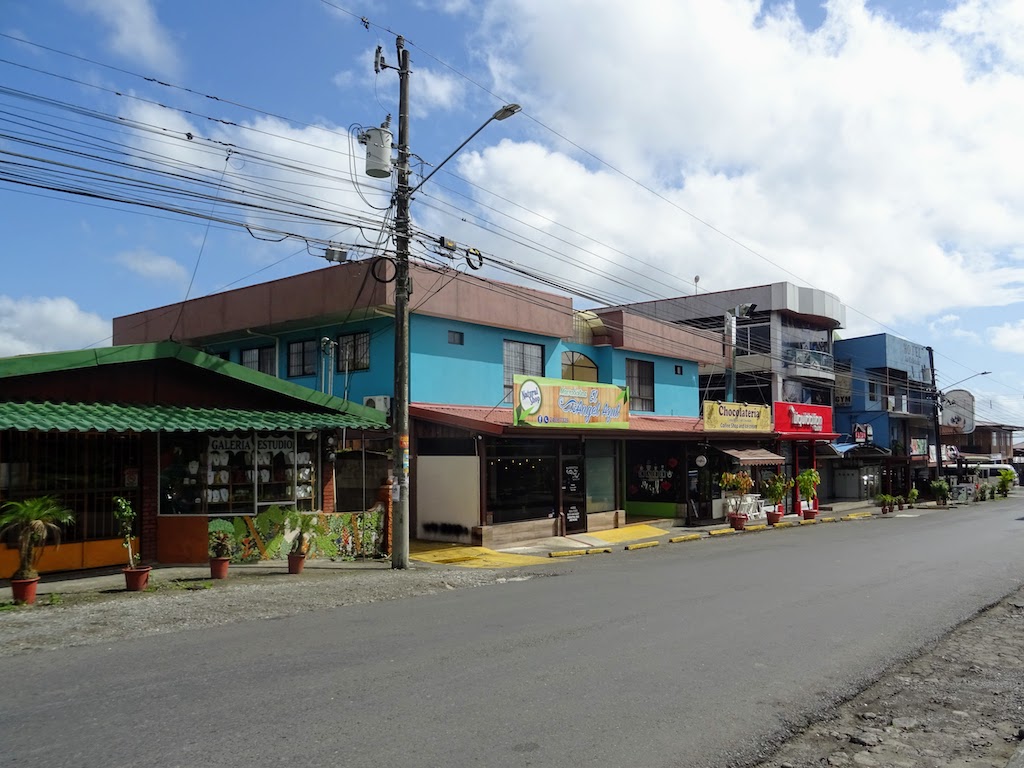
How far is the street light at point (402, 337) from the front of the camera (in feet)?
51.3

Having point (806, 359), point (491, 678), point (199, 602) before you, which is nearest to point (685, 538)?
point (199, 602)

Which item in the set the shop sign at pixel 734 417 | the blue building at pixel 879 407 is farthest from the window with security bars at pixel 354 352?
the blue building at pixel 879 407

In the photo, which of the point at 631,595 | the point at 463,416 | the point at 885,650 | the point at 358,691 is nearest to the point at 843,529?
the point at 463,416

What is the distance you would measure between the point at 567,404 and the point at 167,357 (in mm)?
10832

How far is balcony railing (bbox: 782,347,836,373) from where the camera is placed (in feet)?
141

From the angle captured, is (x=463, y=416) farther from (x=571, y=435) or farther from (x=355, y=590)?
(x=355, y=590)

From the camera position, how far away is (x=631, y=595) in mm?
12133

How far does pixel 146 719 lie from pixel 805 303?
4386 centimetres

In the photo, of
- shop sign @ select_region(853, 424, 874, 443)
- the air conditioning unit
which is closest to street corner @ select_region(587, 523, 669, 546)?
the air conditioning unit

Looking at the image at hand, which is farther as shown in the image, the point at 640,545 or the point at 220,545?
the point at 640,545

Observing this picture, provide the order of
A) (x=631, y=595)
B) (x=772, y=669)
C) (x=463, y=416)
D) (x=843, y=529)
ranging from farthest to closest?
(x=843, y=529) < (x=463, y=416) < (x=631, y=595) < (x=772, y=669)

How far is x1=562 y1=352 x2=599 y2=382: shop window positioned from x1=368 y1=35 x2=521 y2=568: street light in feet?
38.5

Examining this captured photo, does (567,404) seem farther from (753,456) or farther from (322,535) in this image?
(753,456)

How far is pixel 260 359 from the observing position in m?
25.3
